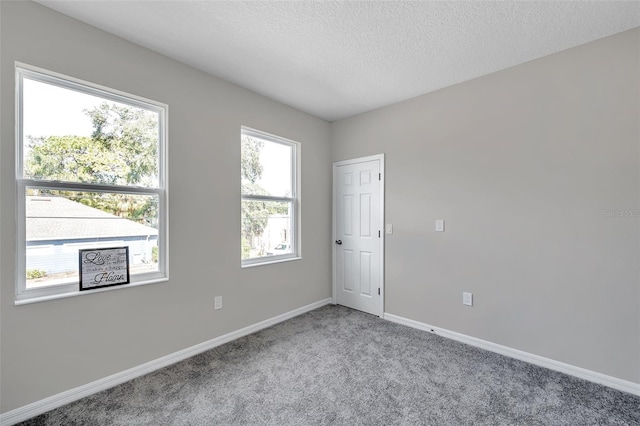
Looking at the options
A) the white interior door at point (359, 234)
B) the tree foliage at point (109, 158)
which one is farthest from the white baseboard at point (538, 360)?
the tree foliage at point (109, 158)

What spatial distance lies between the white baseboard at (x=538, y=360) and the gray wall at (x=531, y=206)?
0.05 metres

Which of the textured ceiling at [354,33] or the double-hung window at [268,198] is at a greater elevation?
the textured ceiling at [354,33]

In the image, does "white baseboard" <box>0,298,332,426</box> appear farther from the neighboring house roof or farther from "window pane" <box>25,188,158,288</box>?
the neighboring house roof

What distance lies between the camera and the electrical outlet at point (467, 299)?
9.04 ft

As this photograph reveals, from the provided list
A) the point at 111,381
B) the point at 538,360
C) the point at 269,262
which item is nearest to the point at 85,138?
the point at 111,381

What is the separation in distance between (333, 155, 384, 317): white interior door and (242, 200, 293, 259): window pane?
78cm

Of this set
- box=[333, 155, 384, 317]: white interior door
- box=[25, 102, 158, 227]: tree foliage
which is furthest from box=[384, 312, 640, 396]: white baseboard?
box=[25, 102, 158, 227]: tree foliage

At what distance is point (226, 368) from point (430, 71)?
10.6 ft

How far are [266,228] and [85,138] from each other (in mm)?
1842

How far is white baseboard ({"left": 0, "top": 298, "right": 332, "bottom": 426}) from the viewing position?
5.59 ft

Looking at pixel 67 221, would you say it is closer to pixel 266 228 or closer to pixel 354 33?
pixel 266 228

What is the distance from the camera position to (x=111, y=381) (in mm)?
2043

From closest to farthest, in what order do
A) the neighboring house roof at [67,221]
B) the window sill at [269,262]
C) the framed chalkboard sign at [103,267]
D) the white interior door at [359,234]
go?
1. the neighboring house roof at [67,221]
2. the framed chalkboard sign at [103,267]
3. the window sill at [269,262]
4. the white interior door at [359,234]

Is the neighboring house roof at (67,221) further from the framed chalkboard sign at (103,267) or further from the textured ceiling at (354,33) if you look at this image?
the textured ceiling at (354,33)
